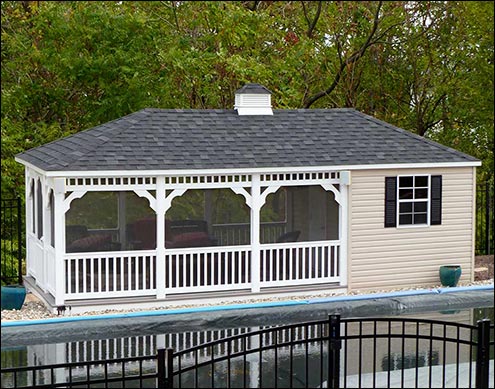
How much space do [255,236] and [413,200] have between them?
9.88ft

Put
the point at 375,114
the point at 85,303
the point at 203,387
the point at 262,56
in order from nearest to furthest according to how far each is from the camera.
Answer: the point at 203,387 → the point at 85,303 → the point at 262,56 → the point at 375,114

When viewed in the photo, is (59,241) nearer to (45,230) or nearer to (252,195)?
(45,230)

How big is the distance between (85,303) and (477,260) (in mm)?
8606

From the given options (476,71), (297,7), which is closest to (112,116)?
(297,7)

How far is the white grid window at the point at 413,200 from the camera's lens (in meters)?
16.3

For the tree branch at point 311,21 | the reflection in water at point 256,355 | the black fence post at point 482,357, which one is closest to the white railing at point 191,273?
the reflection in water at point 256,355

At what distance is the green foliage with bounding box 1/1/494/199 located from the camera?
22.6 meters

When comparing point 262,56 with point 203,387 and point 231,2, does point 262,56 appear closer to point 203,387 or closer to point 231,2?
point 231,2

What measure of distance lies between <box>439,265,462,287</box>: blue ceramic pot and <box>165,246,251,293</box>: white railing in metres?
3.43

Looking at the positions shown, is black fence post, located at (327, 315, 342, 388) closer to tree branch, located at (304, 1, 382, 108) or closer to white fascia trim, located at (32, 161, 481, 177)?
white fascia trim, located at (32, 161, 481, 177)

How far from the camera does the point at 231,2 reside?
962 inches

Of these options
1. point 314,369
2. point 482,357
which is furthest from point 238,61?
point 482,357

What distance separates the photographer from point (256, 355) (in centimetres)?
1223

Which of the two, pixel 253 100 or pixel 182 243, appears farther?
pixel 253 100
